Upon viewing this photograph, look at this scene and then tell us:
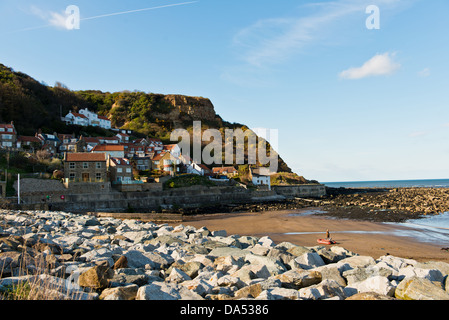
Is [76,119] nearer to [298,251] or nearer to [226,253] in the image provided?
[226,253]

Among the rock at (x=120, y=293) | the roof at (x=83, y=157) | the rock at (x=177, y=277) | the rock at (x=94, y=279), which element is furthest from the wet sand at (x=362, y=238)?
the roof at (x=83, y=157)

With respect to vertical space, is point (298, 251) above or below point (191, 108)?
below

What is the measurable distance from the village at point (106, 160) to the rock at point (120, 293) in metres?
36.0

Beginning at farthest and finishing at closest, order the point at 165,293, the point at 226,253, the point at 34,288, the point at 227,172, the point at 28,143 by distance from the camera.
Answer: the point at 227,172 < the point at 28,143 < the point at 226,253 < the point at 165,293 < the point at 34,288

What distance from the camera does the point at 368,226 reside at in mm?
25734

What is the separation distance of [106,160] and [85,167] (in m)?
5.31

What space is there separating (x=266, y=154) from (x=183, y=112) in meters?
40.6

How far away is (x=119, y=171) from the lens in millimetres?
46156

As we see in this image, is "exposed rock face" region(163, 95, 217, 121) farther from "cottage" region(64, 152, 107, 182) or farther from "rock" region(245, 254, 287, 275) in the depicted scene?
"rock" region(245, 254, 287, 275)

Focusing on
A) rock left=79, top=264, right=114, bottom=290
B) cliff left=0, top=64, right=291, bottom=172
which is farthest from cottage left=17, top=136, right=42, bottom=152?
rock left=79, top=264, right=114, bottom=290

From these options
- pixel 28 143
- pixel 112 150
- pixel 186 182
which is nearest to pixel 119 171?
pixel 186 182

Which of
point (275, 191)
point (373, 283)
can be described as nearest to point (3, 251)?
point (373, 283)
